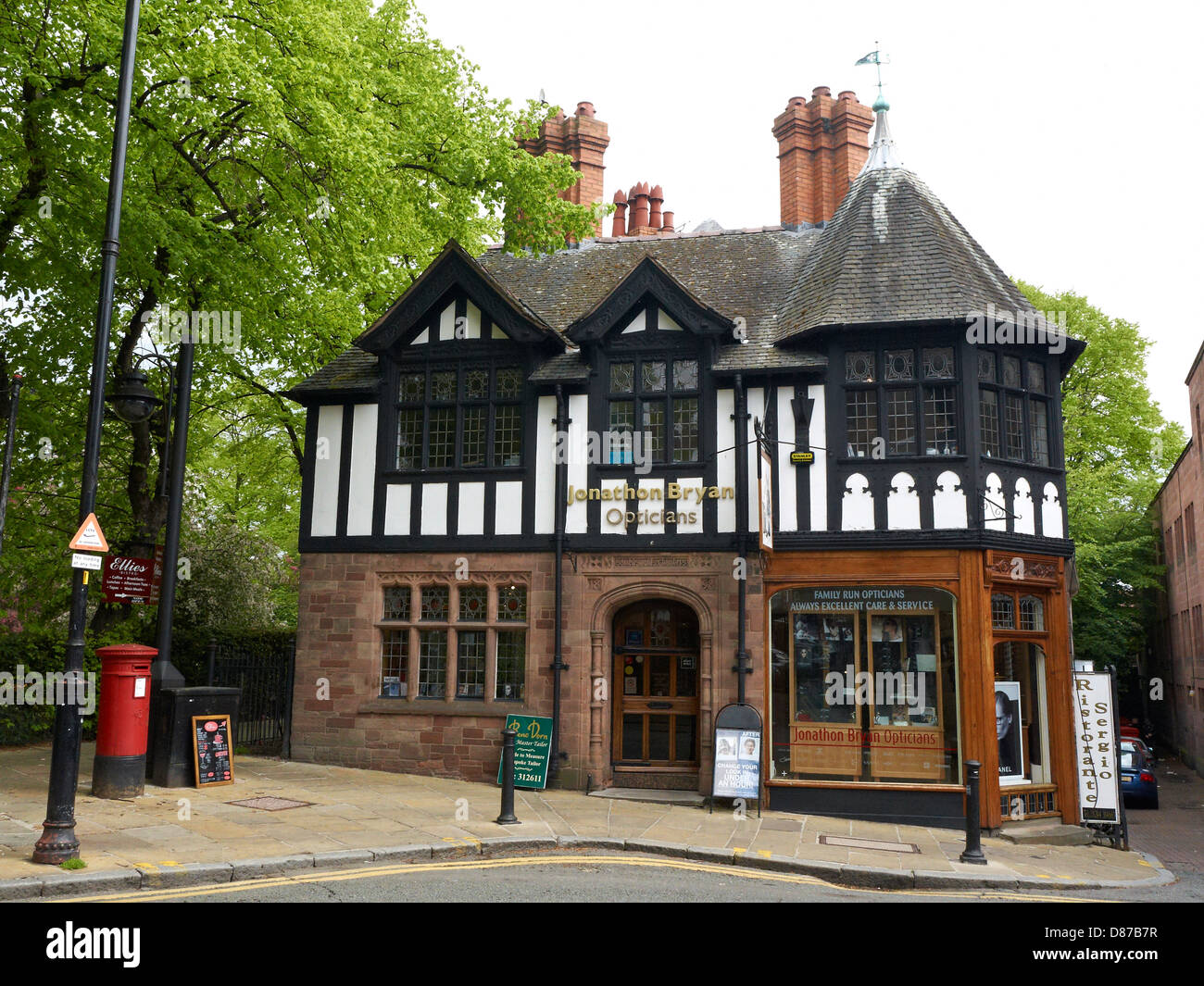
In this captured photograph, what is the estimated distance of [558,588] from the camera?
48.0 ft

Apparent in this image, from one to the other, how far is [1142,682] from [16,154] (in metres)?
42.8

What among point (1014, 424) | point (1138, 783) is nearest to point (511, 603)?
point (1014, 424)

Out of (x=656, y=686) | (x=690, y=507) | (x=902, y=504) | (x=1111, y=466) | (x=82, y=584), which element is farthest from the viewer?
(x=1111, y=466)

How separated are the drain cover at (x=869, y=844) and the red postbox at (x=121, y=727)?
8577 mm

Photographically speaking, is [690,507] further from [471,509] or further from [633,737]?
[633,737]

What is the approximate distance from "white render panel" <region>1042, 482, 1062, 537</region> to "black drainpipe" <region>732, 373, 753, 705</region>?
4.51m

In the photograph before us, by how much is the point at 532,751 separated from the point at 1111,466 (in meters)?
28.7

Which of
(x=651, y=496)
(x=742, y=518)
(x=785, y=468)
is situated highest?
(x=785, y=468)

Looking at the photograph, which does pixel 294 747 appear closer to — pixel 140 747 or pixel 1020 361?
pixel 140 747

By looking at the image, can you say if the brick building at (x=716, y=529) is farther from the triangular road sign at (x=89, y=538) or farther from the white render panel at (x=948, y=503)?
the triangular road sign at (x=89, y=538)

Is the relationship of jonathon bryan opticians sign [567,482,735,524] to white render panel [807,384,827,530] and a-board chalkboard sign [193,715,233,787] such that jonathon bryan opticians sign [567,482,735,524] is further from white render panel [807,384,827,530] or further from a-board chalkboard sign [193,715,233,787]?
a-board chalkboard sign [193,715,233,787]

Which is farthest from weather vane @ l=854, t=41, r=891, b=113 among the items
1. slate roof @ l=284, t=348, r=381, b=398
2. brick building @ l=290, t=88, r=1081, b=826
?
slate roof @ l=284, t=348, r=381, b=398

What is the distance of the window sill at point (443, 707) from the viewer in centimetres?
1484

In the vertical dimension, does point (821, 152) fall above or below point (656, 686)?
above
